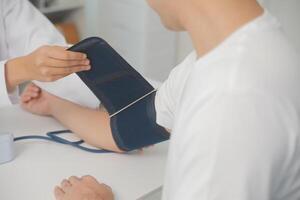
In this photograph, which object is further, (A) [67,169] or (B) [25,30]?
(B) [25,30]

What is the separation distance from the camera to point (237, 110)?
23.0 inches

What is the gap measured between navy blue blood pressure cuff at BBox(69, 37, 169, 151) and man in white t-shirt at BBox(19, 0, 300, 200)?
0.34 meters

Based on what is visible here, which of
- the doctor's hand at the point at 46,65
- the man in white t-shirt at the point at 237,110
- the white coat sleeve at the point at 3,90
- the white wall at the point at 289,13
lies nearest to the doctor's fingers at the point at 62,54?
the doctor's hand at the point at 46,65

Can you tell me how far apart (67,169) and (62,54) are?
0.23 m

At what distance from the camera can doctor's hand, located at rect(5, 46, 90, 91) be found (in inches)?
38.5

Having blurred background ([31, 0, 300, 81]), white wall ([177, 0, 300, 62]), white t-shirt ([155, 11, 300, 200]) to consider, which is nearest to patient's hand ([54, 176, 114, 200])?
white t-shirt ([155, 11, 300, 200])

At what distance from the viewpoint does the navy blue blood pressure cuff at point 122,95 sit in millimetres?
1017

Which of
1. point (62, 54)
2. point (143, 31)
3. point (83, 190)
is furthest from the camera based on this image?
point (143, 31)

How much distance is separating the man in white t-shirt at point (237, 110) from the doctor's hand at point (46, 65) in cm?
35

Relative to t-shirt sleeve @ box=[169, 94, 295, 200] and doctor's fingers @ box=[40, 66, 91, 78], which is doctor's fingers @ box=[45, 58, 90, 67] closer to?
doctor's fingers @ box=[40, 66, 91, 78]

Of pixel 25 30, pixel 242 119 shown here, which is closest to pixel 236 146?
pixel 242 119

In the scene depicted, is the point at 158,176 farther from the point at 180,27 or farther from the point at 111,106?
the point at 180,27

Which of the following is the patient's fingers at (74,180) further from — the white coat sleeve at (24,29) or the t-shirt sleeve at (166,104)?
the white coat sleeve at (24,29)

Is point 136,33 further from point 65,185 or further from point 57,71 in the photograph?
point 65,185
